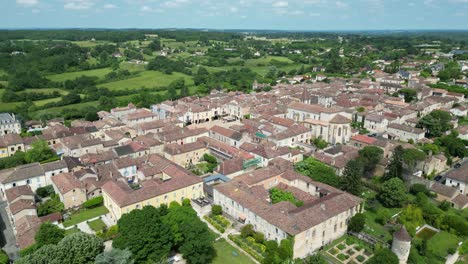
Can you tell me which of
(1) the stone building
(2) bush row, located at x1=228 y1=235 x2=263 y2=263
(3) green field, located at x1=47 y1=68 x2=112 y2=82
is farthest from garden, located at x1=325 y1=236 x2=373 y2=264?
(3) green field, located at x1=47 y1=68 x2=112 y2=82

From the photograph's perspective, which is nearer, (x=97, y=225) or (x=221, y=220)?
(x=97, y=225)

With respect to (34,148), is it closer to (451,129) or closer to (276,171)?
(276,171)

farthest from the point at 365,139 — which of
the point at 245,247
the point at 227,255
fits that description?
the point at 227,255

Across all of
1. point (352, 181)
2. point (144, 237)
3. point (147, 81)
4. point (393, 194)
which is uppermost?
point (144, 237)

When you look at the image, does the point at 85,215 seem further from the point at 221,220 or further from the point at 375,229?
the point at 375,229

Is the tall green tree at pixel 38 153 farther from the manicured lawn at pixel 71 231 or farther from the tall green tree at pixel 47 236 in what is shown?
the tall green tree at pixel 47 236

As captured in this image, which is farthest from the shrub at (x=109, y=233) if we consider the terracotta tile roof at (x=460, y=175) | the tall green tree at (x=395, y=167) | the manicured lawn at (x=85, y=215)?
the terracotta tile roof at (x=460, y=175)
